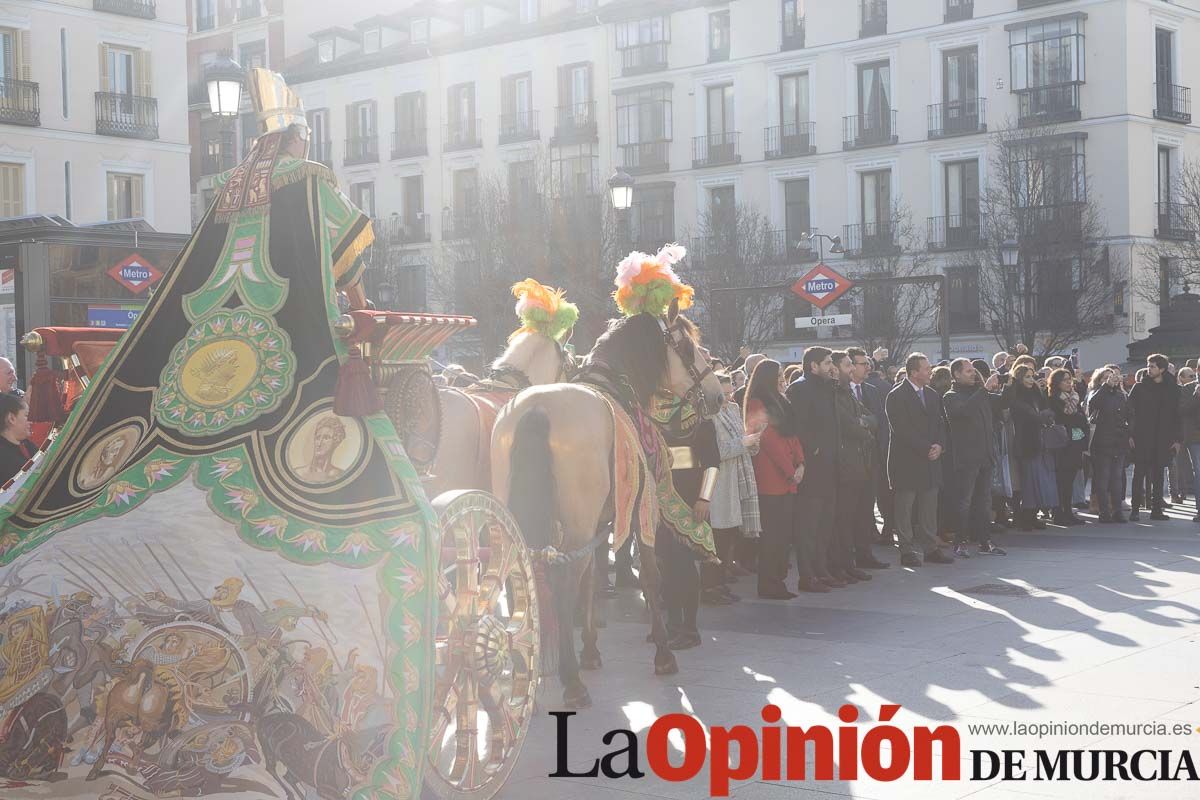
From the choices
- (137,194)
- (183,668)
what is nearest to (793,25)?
(137,194)

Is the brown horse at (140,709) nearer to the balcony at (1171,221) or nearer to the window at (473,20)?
the balcony at (1171,221)

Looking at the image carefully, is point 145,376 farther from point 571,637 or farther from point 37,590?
point 571,637

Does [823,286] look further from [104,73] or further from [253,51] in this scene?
[253,51]

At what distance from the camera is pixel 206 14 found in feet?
195

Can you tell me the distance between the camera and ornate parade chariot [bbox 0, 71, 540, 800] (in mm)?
4367

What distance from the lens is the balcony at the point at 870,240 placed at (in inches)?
1711

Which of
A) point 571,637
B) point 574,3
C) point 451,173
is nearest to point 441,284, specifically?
point 451,173

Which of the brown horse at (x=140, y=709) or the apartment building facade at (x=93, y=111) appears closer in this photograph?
the brown horse at (x=140, y=709)

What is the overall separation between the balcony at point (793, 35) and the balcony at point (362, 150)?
18.0 metres

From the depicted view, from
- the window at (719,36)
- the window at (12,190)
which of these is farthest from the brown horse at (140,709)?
the window at (719,36)

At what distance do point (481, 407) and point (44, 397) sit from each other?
12.6ft

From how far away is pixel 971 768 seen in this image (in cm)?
622

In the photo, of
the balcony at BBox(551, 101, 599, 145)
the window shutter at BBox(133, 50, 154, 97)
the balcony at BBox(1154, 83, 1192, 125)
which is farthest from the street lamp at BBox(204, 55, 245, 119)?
the balcony at BBox(551, 101, 599, 145)

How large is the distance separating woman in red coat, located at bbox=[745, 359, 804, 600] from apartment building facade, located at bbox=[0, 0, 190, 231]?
25.2 meters
